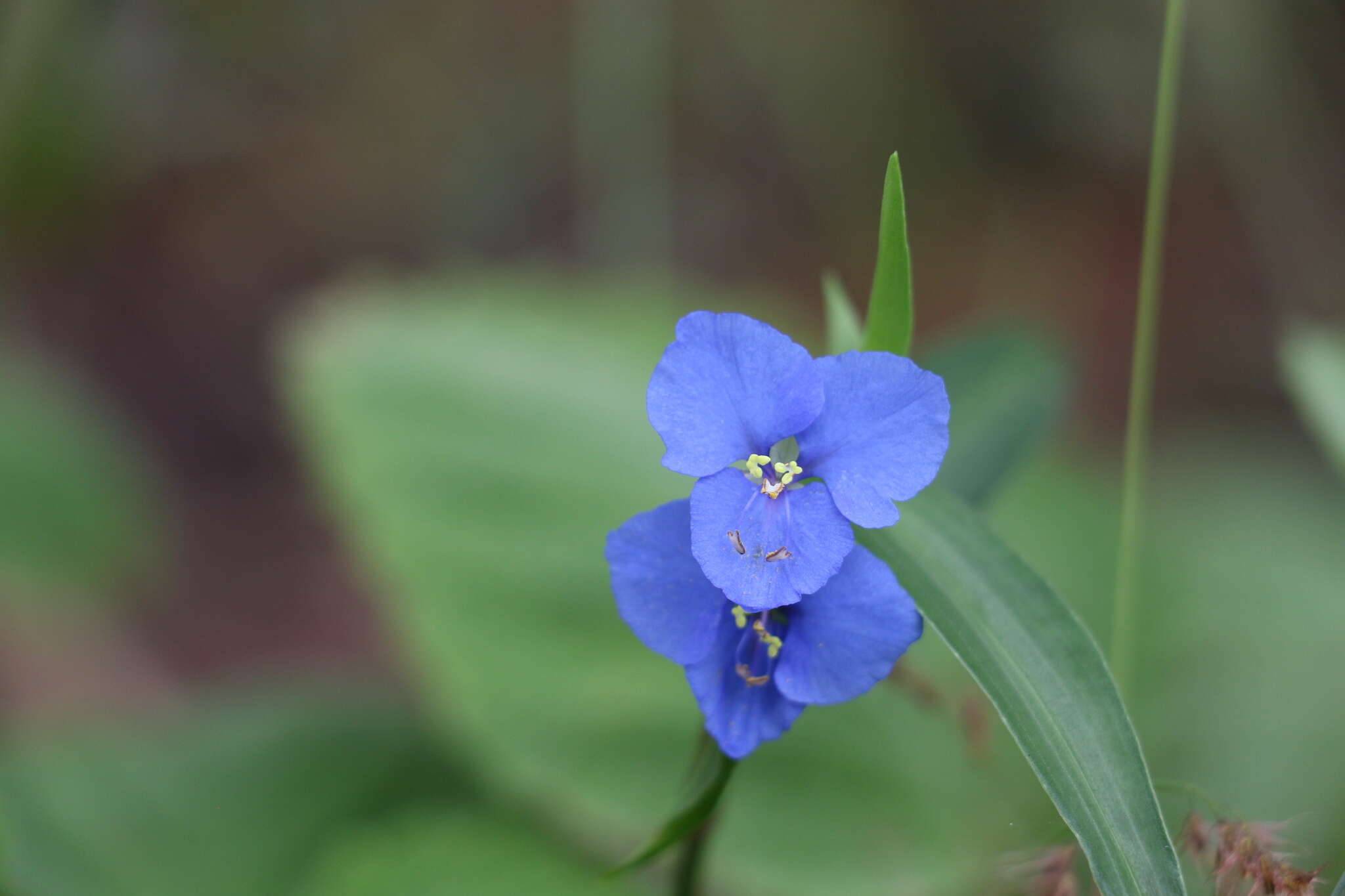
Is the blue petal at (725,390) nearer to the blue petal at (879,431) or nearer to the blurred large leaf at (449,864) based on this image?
the blue petal at (879,431)

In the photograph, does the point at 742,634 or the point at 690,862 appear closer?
the point at 742,634

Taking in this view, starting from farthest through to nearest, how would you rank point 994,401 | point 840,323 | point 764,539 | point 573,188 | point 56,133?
point 573,188 → point 56,133 → point 994,401 → point 840,323 → point 764,539

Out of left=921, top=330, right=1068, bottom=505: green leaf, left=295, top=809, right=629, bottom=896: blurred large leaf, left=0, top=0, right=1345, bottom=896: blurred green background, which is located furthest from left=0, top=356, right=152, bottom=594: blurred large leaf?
left=921, top=330, right=1068, bottom=505: green leaf

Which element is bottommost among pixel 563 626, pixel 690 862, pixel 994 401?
pixel 563 626

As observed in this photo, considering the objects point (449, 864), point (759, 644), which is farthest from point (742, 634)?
point (449, 864)

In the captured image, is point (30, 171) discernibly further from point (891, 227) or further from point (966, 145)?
point (891, 227)

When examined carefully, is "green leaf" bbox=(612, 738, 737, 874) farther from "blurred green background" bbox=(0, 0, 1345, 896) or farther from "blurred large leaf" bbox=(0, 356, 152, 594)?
"blurred large leaf" bbox=(0, 356, 152, 594)

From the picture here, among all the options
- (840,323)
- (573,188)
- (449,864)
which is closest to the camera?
(840,323)

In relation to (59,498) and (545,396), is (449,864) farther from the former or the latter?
(59,498)
